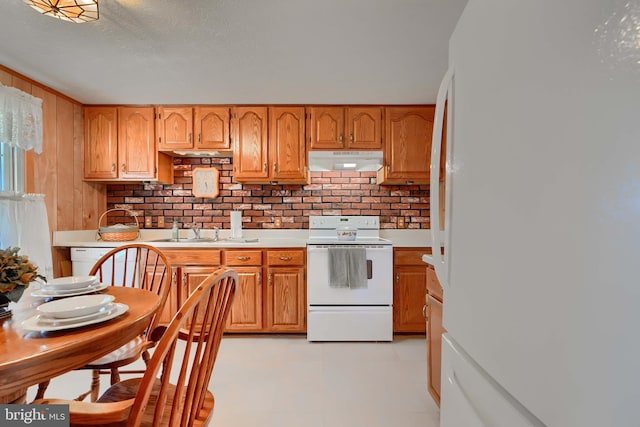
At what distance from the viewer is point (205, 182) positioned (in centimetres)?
318

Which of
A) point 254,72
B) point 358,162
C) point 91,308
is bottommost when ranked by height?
point 91,308

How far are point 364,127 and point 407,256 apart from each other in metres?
1.30

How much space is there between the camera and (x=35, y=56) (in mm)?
2045

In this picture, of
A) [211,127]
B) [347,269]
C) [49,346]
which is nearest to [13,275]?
[49,346]

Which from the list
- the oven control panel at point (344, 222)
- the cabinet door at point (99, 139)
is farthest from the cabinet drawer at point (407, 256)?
the cabinet door at point (99, 139)

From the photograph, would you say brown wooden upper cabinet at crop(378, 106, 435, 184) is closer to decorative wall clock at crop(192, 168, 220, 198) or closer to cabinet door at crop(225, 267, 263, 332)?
cabinet door at crop(225, 267, 263, 332)

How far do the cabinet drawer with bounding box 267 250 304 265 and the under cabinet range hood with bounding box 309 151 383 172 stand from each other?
0.85 meters

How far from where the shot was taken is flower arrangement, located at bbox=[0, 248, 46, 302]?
0.97m

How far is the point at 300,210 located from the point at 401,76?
1.61m

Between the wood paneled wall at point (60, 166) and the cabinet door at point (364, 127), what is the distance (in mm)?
2606

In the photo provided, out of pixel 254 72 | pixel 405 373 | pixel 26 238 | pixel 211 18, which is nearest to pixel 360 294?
pixel 405 373

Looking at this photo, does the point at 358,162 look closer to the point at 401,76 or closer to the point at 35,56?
the point at 401,76

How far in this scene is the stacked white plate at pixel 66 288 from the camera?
1160 millimetres

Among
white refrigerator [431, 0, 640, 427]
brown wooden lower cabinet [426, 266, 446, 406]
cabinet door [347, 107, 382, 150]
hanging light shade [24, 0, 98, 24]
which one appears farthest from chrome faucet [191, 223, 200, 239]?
white refrigerator [431, 0, 640, 427]
